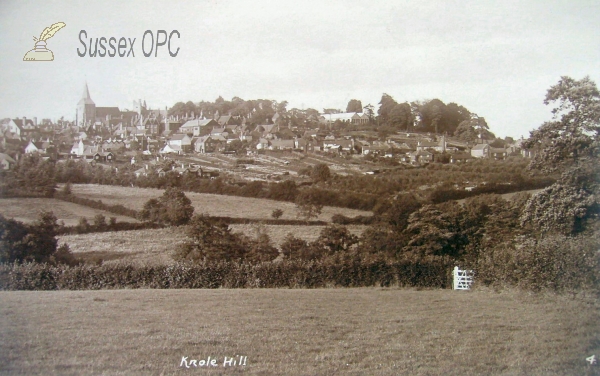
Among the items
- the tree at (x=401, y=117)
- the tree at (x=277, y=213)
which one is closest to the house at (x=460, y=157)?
→ the tree at (x=401, y=117)

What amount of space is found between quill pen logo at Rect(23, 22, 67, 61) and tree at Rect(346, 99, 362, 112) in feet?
13.4

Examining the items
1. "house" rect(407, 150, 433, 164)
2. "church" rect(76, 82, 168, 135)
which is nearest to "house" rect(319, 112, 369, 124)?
"house" rect(407, 150, 433, 164)

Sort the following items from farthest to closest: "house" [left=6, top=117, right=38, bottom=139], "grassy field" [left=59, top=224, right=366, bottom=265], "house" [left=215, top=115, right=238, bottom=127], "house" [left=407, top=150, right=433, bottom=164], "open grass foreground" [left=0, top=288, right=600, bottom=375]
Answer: "house" [left=407, top=150, right=433, bottom=164]
"house" [left=215, top=115, right=238, bottom=127]
"grassy field" [left=59, top=224, right=366, bottom=265]
"house" [left=6, top=117, right=38, bottom=139]
"open grass foreground" [left=0, top=288, right=600, bottom=375]

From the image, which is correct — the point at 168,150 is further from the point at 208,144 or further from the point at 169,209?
the point at 169,209

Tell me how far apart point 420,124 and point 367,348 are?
3.89m

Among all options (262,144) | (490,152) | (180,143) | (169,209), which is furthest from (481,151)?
(169,209)

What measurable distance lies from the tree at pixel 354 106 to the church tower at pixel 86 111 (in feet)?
12.4

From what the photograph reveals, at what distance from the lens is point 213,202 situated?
746cm

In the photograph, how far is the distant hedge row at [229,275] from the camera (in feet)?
23.1

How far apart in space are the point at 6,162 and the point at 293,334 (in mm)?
4837

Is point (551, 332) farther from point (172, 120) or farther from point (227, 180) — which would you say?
point (172, 120)

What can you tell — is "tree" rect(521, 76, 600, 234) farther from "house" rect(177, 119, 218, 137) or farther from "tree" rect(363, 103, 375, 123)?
"house" rect(177, 119, 218, 137)

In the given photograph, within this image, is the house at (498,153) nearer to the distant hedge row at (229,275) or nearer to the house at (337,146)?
the distant hedge row at (229,275)

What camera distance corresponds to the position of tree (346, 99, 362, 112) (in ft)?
24.5
